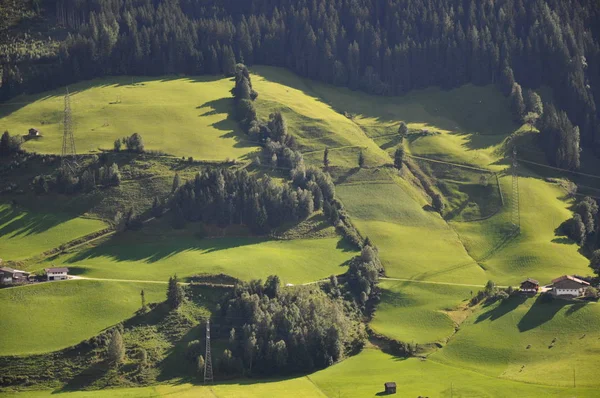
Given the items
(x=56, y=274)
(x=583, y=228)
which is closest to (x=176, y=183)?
(x=56, y=274)

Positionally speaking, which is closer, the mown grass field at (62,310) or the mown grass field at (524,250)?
the mown grass field at (62,310)

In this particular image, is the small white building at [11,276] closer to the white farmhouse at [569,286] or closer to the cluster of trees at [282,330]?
the cluster of trees at [282,330]

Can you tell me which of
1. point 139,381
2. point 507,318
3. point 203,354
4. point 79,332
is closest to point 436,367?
point 507,318

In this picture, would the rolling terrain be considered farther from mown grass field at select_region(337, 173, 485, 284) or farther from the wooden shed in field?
the wooden shed in field

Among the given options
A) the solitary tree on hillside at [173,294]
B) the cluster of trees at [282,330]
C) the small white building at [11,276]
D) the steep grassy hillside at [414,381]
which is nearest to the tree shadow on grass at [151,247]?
the small white building at [11,276]

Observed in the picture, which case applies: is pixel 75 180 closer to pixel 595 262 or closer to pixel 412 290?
pixel 412 290

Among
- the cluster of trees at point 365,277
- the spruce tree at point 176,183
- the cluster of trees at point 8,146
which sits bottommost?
the cluster of trees at point 365,277
